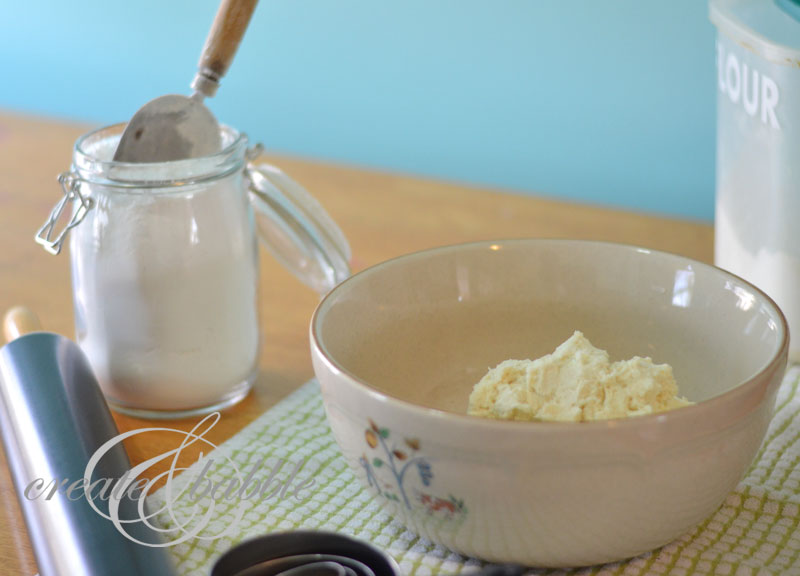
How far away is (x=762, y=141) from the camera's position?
684mm

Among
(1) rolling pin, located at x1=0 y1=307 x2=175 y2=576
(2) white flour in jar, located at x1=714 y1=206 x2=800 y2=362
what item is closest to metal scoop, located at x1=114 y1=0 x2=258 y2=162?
(1) rolling pin, located at x1=0 y1=307 x2=175 y2=576

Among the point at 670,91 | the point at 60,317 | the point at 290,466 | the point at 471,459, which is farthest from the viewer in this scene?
the point at 670,91

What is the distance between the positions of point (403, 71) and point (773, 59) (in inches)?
28.1

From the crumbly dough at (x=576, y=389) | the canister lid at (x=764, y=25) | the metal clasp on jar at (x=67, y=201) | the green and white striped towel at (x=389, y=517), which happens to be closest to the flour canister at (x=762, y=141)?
the canister lid at (x=764, y=25)

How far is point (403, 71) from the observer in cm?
131

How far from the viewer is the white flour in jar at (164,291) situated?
618 millimetres

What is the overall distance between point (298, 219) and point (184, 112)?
0.10 m

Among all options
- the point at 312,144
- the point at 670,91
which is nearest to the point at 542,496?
the point at 670,91

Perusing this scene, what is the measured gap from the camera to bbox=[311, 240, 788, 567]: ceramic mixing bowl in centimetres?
41

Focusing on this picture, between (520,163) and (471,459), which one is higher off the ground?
(471,459)

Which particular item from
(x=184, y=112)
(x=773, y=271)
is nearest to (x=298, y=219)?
(x=184, y=112)

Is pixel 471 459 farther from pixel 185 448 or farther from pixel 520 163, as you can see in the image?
pixel 520 163

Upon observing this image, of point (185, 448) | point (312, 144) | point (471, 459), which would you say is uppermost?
point (471, 459)

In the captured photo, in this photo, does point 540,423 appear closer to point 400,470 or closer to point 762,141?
point 400,470
